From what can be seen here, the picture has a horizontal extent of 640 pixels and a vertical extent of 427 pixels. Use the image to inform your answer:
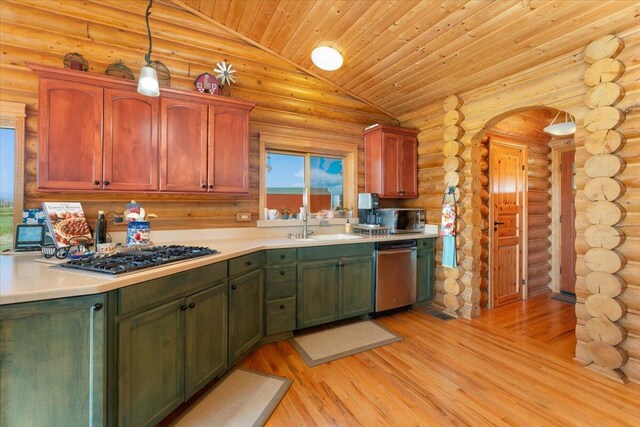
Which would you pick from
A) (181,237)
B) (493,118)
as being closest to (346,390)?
(181,237)

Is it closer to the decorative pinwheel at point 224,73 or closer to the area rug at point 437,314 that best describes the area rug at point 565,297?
the area rug at point 437,314

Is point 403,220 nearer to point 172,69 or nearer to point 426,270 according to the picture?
→ point 426,270

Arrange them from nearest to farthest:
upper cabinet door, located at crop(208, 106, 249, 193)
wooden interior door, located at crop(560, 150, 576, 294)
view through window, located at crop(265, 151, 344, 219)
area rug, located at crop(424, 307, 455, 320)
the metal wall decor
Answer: the metal wall decor
upper cabinet door, located at crop(208, 106, 249, 193)
area rug, located at crop(424, 307, 455, 320)
view through window, located at crop(265, 151, 344, 219)
wooden interior door, located at crop(560, 150, 576, 294)

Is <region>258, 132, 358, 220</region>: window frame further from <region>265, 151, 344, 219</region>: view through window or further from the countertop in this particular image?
the countertop

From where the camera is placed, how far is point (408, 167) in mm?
3840

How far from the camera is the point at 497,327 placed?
3.10 metres

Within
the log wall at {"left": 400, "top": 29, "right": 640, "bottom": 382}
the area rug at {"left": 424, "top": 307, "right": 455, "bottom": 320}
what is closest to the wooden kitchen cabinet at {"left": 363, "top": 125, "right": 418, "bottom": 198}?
the log wall at {"left": 400, "top": 29, "right": 640, "bottom": 382}

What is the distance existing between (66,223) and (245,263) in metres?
1.34

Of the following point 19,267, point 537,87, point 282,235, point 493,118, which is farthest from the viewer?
point 282,235

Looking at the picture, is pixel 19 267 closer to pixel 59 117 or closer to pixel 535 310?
pixel 59 117

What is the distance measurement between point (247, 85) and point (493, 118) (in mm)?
2747

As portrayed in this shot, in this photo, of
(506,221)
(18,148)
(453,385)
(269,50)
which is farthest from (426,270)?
(18,148)

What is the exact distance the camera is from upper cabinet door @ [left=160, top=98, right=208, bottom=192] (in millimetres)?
2402

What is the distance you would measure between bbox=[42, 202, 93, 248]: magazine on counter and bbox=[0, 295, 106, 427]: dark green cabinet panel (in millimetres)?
907
